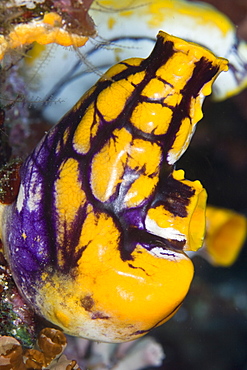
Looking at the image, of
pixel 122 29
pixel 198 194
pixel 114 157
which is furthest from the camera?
pixel 122 29

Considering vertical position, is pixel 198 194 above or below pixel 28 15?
below

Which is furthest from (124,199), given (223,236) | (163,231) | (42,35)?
(223,236)

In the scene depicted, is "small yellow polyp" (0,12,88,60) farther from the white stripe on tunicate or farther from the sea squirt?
the white stripe on tunicate

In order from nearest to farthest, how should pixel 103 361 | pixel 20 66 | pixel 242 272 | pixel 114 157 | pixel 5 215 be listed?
pixel 114 157 < pixel 5 215 < pixel 20 66 < pixel 242 272 < pixel 103 361

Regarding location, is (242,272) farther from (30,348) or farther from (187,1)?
(187,1)

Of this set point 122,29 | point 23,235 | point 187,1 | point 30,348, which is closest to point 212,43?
point 187,1

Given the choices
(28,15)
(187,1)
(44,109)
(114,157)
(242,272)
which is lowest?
(242,272)

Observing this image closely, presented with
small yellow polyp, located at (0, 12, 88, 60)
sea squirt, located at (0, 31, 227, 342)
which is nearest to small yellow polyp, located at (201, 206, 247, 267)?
sea squirt, located at (0, 31, 227, 342)

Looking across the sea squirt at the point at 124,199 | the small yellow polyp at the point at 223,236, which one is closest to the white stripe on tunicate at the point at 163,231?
the sea squirt at the point at 124,199

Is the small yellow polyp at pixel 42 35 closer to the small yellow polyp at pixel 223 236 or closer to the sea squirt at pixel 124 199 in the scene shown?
the sea squirt at pixel 124 199
